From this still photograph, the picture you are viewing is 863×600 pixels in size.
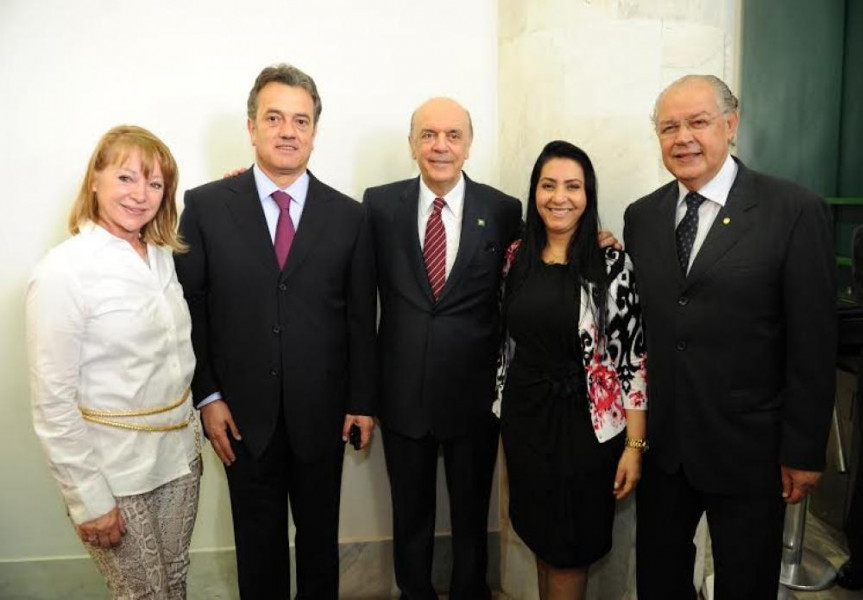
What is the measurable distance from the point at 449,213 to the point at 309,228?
19.2 inches

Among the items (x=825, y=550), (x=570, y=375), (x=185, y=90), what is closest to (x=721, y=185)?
(x=570, y=375)

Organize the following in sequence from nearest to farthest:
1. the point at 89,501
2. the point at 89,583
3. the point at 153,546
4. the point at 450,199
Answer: the point at 89,501
the point at 153,546
the point at 450,199
the point at 89,583

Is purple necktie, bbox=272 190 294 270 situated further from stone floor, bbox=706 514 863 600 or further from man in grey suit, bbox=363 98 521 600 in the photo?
stone floor, bbox=706 514 863 600

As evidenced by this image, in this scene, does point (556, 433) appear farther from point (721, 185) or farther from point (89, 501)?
point (89, 501)

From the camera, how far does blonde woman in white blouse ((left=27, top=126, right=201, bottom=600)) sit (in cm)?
150

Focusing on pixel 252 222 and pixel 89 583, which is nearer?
pixel 252 222

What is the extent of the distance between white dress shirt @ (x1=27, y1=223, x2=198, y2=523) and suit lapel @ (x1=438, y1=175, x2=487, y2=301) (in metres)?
0.83

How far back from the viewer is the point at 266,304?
6.29 feet

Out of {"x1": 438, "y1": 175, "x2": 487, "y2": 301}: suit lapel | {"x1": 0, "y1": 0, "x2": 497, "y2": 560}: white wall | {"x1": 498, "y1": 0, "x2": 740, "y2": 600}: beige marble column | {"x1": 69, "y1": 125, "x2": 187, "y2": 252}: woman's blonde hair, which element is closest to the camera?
{"x1": 69, "y1": 125, "x2": 187, "y2": 252}: woman's blonde hair

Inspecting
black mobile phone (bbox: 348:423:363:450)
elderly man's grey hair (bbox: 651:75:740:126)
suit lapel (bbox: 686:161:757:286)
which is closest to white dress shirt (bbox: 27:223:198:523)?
black mobile phone (bbox: 348:423:363:450)

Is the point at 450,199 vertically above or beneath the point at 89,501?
above

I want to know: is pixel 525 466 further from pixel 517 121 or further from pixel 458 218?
pixel 517 121

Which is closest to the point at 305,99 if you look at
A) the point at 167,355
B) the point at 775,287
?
the point at 167,355

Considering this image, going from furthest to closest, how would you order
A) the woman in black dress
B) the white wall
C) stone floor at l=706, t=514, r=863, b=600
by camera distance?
stone floor at l=706, t=514, r=863, b=600 < the white wall < the woman in black dress
